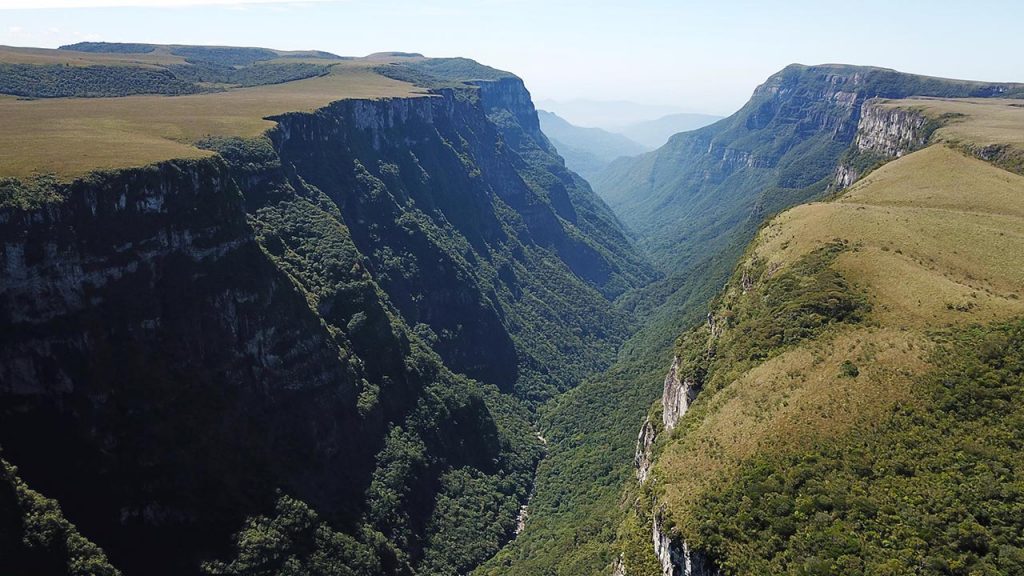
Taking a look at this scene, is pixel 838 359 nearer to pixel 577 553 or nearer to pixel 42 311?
pixel 577 553

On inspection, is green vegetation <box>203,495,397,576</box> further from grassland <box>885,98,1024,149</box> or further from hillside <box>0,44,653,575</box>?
grassland <box>885,98,1024,149</box>

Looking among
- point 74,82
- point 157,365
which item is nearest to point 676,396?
point 157,365

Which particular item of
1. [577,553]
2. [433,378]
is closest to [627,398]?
[433,378]

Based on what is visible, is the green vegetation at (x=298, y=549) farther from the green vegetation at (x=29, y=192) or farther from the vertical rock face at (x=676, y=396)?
the vertical rock face at (x=676, y=396)

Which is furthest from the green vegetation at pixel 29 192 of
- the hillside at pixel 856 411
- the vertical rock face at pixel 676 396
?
the vertical rock face at pixel 676 396

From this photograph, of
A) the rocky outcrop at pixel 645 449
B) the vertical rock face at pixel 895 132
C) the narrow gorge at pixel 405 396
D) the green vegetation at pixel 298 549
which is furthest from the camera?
the vertical rock face at pixel 895 132

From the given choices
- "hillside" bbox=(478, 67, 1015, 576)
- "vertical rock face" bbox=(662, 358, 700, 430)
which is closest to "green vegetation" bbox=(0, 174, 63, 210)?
"hillside" bbox=(478, 67, 1015, 576)

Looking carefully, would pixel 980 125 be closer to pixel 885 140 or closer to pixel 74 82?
pixel 885 140
